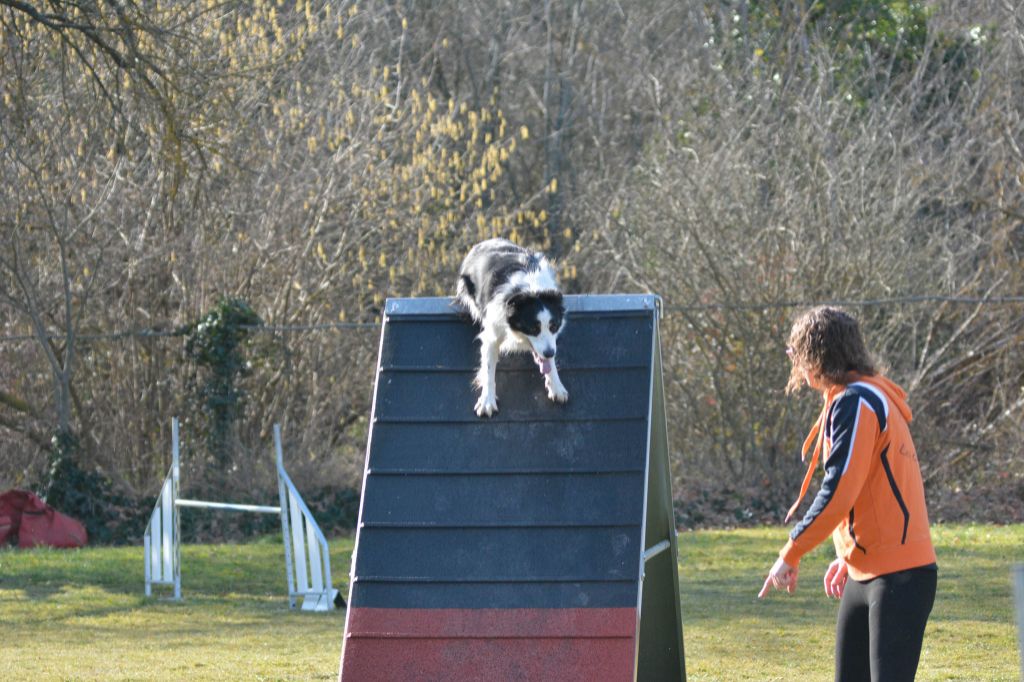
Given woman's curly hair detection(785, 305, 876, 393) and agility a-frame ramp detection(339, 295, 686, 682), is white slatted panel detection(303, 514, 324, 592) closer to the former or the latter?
agility a-frame ramp detection(339, 295, 686, 682)

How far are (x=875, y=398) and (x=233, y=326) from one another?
10099 mm

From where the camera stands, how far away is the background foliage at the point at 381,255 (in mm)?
13109

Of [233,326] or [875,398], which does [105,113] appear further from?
[875,398]

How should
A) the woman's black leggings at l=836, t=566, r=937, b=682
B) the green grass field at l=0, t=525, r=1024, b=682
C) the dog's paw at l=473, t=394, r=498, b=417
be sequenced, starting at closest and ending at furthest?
the woman's black leggings at l=836, t=566, r=937, b=682, the dog's paw at l=473, t=394, r=498, b=417, the green grass field at l=0, t=525, r=1024, b=682

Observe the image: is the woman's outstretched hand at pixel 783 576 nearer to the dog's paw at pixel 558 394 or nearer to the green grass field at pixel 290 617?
the dog's paw at pixel 558 394

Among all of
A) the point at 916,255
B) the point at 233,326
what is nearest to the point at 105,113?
the point at 233,326

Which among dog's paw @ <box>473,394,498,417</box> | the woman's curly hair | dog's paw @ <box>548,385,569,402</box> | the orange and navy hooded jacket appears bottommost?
the orange and navy hooded jacket

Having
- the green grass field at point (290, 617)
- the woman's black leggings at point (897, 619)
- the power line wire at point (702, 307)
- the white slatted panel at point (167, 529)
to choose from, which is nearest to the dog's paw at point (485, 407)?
the woman's black leggings at point (897, 619)

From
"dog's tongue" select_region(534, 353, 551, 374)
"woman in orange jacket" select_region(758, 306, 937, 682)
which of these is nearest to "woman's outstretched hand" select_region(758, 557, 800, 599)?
"woman in orange jacket" select_region(758, 306, 937, 682)

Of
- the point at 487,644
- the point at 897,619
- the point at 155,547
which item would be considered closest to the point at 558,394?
the point at 487,644

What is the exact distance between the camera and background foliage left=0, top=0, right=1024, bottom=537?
43.0ft

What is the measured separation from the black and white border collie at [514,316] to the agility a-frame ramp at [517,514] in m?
0.07

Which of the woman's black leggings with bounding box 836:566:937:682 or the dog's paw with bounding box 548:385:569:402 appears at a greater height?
the dog's paw with bounding box 548:385:569:402

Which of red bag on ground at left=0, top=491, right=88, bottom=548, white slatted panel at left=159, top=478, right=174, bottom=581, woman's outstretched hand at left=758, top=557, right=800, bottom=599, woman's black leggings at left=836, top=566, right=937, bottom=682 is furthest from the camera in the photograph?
red bag on ground at left=0, top=491, right=88, bottom=548
